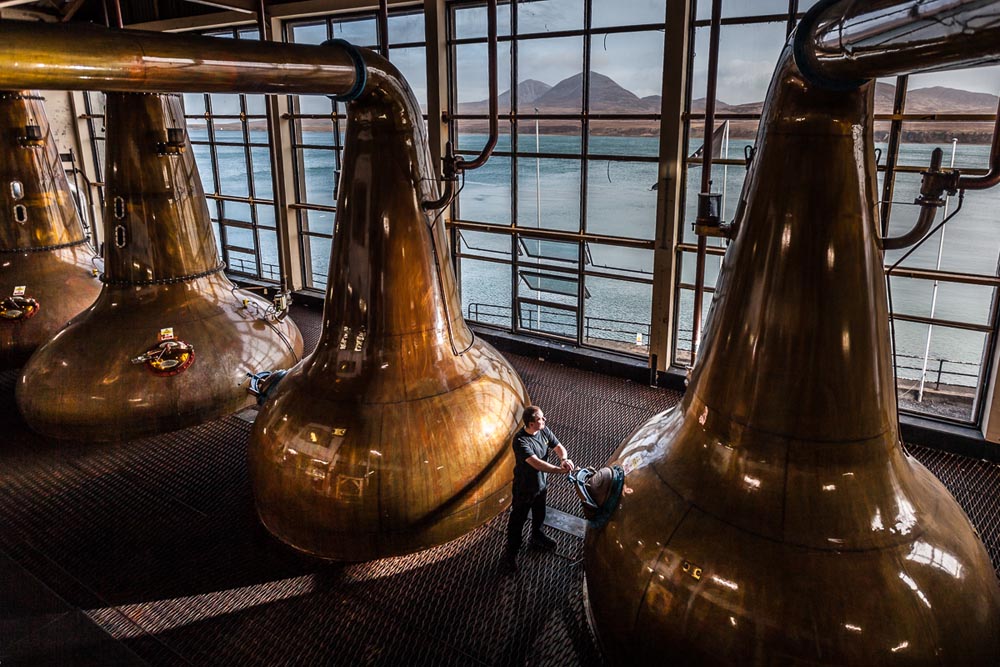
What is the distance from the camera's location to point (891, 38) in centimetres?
188

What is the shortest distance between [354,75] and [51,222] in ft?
19.2

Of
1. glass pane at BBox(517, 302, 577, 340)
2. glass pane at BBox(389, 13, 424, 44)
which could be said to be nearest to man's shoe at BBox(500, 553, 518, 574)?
glass pane at BBox(517, 302, 577, 340)

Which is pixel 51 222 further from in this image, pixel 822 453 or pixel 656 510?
pixel 822 453

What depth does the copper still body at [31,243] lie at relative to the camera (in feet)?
23.9

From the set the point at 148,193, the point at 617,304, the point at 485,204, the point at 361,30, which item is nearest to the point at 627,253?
the point at 617,304

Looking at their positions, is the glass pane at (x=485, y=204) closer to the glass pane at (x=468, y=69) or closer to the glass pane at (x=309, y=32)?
the glass pane at (x=309, y=32)

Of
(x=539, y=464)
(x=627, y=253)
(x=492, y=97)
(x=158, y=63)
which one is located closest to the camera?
(x=158, y=63)

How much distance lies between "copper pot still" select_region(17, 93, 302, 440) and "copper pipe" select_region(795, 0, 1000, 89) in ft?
17.9

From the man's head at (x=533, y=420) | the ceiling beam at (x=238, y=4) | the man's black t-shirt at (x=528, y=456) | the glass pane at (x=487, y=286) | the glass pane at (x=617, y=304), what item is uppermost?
the ceiling beam at (x=238, y=4)

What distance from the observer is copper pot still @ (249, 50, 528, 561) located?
13.0 feet

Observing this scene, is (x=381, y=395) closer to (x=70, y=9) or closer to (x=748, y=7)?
(x=748, y=7)

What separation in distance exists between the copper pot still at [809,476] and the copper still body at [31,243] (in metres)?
7.44

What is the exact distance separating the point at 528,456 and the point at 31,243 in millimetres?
6733

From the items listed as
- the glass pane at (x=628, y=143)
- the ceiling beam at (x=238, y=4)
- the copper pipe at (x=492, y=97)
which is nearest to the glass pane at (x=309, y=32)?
the ceiling beam at (x=238, y=4)
